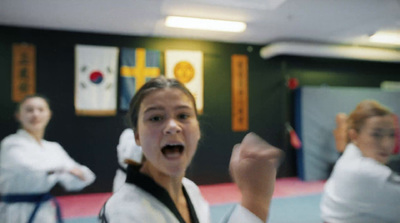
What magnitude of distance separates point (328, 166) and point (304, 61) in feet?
5.74

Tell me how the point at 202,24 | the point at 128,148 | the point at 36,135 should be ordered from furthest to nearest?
the point at 202,24 → the point at 128,148 → the point at 36,135

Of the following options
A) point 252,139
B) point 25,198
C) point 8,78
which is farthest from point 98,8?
point 252,139

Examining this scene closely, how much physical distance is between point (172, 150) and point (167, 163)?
0.03 meters

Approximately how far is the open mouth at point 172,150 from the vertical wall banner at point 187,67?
2.51 meters

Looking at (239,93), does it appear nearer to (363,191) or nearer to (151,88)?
(363,191)

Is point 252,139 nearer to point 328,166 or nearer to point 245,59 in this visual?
point 245,59

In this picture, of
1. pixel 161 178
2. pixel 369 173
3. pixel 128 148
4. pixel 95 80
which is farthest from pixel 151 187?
pixel 95 80

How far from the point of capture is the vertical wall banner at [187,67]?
121 inches

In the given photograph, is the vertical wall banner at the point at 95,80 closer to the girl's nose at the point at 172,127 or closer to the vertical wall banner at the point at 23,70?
the vertical wall banner at the point at 23,70

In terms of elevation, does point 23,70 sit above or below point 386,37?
below

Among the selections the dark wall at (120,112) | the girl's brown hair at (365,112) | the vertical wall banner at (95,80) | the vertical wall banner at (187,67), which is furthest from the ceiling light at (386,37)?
the vertical wall banner at (95,80)

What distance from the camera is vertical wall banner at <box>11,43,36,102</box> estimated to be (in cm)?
273

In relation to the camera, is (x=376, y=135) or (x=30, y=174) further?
(x=30, y=174)

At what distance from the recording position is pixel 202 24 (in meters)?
2.71
